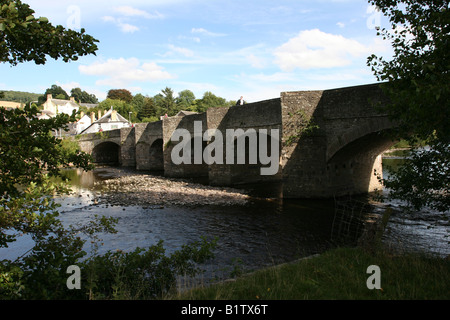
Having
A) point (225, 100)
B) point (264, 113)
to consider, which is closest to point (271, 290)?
point (264, 113)

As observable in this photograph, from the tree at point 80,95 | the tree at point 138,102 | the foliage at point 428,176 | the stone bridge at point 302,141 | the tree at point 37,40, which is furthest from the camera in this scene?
the tree at point 80,95

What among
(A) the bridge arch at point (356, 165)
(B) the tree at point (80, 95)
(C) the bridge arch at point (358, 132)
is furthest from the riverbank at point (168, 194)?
(B) the tree at point (80, 95)

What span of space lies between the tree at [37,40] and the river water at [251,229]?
215 inches

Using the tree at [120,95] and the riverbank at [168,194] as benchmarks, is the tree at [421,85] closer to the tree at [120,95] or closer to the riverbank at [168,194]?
the riverbank at [168,194]

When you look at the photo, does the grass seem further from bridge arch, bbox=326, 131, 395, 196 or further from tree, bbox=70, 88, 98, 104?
tree, bbox=70, 88, 98, 104

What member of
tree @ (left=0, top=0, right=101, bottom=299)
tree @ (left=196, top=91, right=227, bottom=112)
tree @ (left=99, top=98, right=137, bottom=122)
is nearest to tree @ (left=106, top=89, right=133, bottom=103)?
tree @ (left=99, top=98, right=137, bottom=122)

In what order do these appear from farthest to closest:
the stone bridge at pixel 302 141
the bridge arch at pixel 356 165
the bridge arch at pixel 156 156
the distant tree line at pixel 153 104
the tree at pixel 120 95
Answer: the tree at pixel 120 95, the distant tree line at pixel 153 104, the bridge arch at pixel 156 156, the bridge arch at pixel 356 165, the stone bridge at pixel 302 141

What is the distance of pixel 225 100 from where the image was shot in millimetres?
98438

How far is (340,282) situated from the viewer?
5500 mm

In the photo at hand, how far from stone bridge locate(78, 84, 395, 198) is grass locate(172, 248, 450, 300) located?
4292 millimetres

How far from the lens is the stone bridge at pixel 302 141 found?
1519cm

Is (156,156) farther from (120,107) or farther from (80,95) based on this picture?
(80,95)

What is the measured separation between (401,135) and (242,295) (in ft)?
16.2

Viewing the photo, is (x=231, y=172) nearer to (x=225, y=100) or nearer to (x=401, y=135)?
(x=401, y=135)
